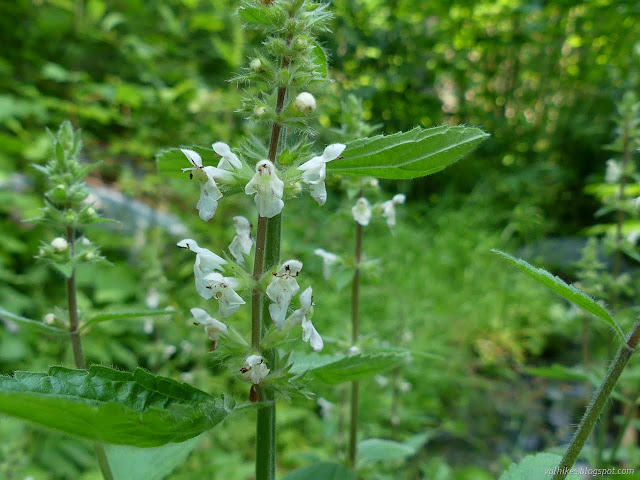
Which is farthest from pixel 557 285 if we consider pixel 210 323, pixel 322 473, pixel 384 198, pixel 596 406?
pixel 384 198

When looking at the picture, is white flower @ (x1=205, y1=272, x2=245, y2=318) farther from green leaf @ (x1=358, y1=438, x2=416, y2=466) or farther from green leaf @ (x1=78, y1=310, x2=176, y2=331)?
green leaf @ (x1=358, y1=438, x2=416, y2=466)

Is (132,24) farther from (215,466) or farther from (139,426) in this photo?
(139,426)

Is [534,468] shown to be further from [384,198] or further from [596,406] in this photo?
[384,198]

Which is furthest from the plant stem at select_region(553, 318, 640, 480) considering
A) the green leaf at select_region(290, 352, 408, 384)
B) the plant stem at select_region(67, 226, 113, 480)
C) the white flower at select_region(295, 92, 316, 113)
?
the plant stem at select_region(67, 226, 113, 480)

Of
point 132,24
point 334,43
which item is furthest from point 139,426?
point 132,24

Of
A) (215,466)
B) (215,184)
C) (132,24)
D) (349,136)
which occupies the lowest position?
(215,466)

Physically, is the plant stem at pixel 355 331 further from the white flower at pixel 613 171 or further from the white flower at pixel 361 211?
the white flower at pixel 613 171
